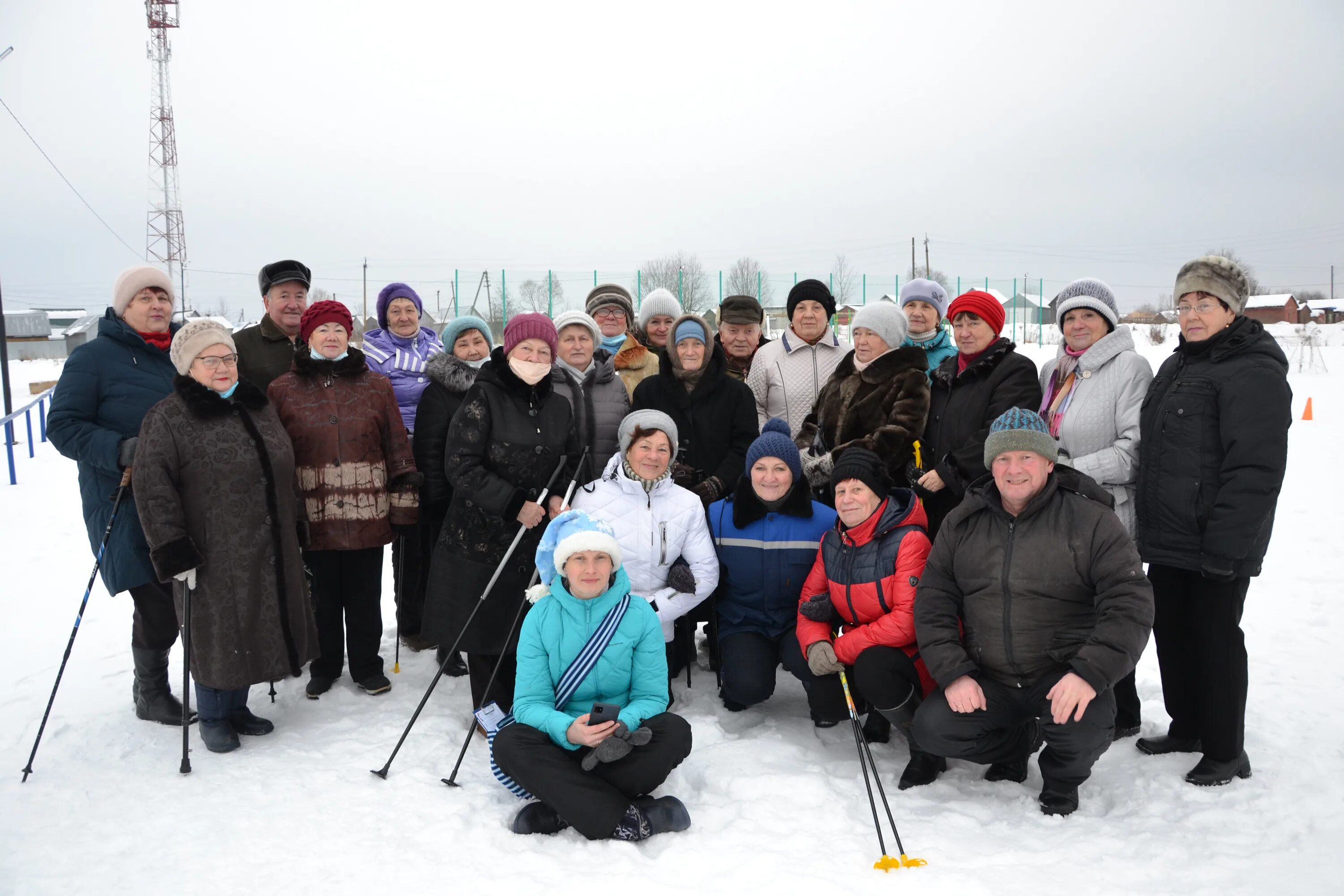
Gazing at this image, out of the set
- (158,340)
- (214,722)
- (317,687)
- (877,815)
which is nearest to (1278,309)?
(877,815)

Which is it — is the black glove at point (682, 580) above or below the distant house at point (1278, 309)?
below

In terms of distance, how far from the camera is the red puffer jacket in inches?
135

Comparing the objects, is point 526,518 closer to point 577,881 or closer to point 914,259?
point 577,881

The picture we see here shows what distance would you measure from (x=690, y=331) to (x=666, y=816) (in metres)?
2.39

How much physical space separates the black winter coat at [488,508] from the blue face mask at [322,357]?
663mm

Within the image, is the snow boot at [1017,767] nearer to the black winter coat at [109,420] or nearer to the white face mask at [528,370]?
the white face mask at [528,370]

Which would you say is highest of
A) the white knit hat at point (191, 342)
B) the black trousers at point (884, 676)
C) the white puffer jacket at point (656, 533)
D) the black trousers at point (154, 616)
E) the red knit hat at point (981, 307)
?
the red knit hat at point (981, 307)

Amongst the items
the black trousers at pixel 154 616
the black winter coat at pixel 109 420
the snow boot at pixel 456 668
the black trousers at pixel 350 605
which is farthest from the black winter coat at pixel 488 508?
the black winter coat at pixel 109 420

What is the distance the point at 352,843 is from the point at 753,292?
20.3 m

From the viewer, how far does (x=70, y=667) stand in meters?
4.39

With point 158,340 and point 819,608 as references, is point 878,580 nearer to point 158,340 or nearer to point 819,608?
point 819,608

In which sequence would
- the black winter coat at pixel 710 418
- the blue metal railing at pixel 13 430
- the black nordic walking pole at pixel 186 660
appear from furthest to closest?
the blue metal railing at pixel 13 430
the black winter coat at pixel 710 418
the black nordic walking pole at pixel 186 660

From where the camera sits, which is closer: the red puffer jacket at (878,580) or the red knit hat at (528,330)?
the red puffer jacket at (878,580)

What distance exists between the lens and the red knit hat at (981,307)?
3.79 m
